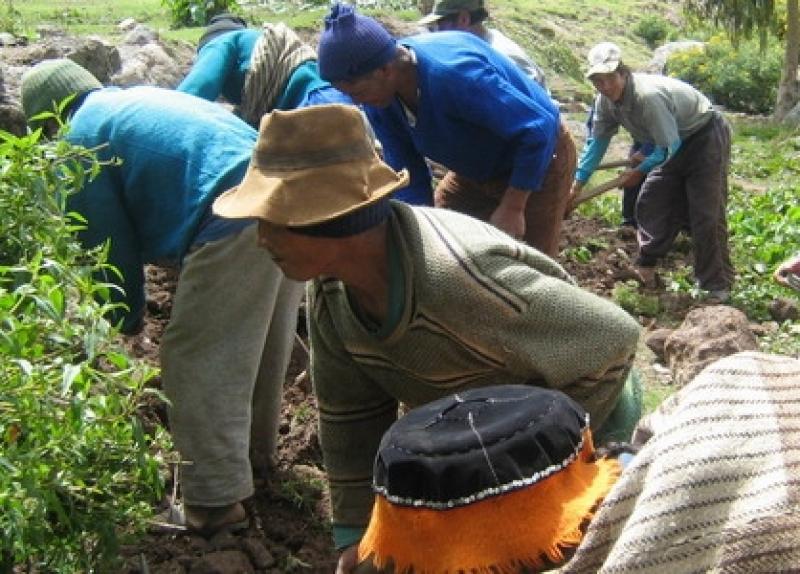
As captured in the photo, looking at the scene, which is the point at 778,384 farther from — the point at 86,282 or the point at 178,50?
the point at 178,50

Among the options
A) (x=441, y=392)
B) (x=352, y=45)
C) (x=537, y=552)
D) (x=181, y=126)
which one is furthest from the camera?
(x=352, y=45)

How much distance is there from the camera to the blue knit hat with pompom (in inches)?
148

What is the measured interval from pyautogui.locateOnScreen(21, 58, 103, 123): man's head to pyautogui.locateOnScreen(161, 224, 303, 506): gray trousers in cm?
64

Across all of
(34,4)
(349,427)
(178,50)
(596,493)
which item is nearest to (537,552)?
(596,493)

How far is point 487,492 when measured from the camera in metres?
1.40

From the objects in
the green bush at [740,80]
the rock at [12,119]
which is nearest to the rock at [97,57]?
the rock at [12,119]

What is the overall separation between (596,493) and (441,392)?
107cm

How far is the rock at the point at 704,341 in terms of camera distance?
17.4ft

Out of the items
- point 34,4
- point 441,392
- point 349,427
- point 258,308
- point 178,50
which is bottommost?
point 34,4

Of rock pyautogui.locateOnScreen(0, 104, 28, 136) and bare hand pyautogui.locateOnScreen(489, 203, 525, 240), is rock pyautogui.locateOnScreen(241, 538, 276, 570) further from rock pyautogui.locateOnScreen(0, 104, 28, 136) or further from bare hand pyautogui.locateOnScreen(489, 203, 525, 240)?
rock pyautogui.locateOnScreen(0, 104, 28, 136)

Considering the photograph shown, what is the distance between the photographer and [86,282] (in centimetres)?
216

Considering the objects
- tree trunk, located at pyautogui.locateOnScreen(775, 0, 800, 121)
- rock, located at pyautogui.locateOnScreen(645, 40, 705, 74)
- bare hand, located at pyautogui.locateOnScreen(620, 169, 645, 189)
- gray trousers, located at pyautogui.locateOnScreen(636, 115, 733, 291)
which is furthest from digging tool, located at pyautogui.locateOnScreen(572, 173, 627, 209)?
rock, located at pyautogui.locateOnScreen(645, 40, 705, 74)

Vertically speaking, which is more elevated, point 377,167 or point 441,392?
point 377,167

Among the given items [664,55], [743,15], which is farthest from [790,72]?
[664,55]
